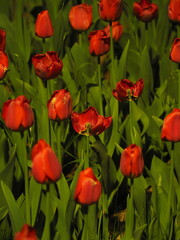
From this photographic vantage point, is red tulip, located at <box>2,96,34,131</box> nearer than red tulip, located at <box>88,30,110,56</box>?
Yes

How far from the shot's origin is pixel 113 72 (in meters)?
2.54

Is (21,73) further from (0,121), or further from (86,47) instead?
(0,121)

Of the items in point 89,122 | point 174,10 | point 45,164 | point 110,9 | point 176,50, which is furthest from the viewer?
point 174,10

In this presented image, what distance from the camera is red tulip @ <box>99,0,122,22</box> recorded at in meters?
2.29

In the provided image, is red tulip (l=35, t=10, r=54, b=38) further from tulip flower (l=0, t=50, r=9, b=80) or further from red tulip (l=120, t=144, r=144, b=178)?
red tulip (l=120, t=144, r=144, b=178)

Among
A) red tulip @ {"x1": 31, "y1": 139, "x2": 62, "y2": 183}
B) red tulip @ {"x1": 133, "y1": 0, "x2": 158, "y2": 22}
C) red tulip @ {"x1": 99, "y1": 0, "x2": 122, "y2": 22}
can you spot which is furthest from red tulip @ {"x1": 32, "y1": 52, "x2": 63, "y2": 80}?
red tulip @ {"x1": 133, "y1": 0, "x2": 158, "y2": 22}

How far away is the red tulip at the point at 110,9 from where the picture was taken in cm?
229

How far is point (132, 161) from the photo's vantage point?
5.10 ft

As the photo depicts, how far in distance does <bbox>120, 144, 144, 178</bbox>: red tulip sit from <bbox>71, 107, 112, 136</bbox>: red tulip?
275 mm

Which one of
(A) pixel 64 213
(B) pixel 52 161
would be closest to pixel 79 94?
(A) pixel 64 213

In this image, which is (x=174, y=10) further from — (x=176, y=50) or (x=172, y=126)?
(x=172, y=126)

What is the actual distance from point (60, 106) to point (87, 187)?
43 centimetres

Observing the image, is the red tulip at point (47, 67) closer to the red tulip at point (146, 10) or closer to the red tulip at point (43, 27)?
the red tulip at point (43, 27)

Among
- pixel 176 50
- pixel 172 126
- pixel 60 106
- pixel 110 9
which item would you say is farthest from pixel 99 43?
pixel 172 126
